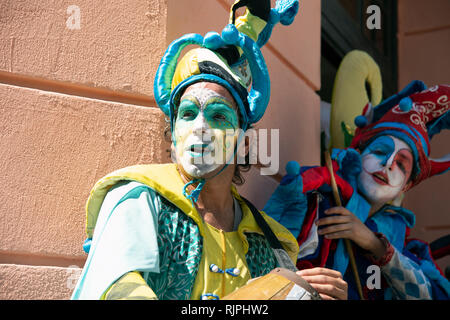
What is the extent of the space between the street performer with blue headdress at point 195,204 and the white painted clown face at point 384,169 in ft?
3.31

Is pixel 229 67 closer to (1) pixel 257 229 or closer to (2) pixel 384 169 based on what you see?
(1) pixel 257 229

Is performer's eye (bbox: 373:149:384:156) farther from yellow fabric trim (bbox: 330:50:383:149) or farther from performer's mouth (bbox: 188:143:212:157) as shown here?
performer's mouth (bbox: 188:143:212:157)

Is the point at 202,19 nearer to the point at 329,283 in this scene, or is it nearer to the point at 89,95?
the point at 89,95

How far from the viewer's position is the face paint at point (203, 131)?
7.01 ft

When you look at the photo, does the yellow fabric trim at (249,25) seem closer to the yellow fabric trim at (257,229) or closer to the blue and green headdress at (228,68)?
the blue and green headdress at (228,68)

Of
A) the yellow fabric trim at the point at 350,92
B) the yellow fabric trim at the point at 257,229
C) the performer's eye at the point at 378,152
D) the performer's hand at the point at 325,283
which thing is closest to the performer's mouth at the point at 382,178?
the performer's eye at the point at 378,152

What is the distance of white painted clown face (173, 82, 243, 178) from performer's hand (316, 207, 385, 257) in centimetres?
102

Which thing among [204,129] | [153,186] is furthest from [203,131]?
[153,186]

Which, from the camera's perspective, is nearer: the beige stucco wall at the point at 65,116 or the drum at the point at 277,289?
the drum at the point at 277,289

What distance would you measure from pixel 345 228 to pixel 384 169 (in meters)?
0.43

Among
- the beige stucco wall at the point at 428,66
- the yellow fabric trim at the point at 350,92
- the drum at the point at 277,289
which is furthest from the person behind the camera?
the beige stucco wall at the point at 428,66

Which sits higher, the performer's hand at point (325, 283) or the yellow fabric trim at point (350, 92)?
the yellow fabric trim at point (350, 92)

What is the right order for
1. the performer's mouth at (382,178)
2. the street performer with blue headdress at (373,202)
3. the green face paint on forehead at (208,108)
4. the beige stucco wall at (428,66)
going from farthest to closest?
the beige stucco wall at (428,66) < the performer's mouth at (382,178) < the street performer with blue headdress at (373,202) < the green face paint on forehead at (208,108)
